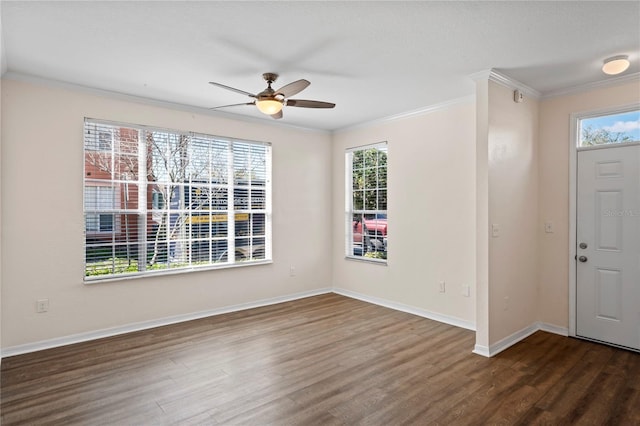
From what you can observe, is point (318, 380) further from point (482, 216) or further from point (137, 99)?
point (137, 99)

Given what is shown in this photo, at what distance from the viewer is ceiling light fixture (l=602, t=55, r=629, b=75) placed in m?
3.01

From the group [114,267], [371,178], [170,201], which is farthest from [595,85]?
[114,267]

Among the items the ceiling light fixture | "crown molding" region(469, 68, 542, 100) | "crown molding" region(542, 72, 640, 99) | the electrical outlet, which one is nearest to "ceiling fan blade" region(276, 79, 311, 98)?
"crown molding" region(469, 68, 542, 100)

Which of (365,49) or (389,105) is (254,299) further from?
(365,49)

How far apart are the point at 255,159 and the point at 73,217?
238 cm

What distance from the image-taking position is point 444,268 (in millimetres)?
4449

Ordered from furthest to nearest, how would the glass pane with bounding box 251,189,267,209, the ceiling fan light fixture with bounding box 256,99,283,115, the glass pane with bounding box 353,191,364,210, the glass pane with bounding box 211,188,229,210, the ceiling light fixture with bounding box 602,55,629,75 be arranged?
the glass pane with bounding box 353,191,364,210 < the glass pane with bounding box 251,189,267,209 < the glass pane with bounding box 211,188,229,210 < the ceiling fan light fixture with bounding box 256,99,283,115 < the ceiling light fixture with bounding box 602,55,629,75

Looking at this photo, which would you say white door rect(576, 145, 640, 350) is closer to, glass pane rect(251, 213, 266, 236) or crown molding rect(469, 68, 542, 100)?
crown molding rect(469, 68, 542, 100)

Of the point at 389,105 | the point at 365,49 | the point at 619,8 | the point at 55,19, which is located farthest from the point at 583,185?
the point at 55,19

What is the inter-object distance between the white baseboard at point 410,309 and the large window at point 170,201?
1.53 meters

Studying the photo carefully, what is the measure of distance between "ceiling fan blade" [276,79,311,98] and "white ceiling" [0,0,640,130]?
274 mm

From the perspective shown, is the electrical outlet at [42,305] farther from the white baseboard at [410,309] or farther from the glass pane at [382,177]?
the glass pane at [382,177]

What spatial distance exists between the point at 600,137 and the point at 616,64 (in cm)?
92

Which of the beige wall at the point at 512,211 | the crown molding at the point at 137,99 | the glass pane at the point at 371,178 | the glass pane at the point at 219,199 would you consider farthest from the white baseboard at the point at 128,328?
the beige wall at the point at 512,211
